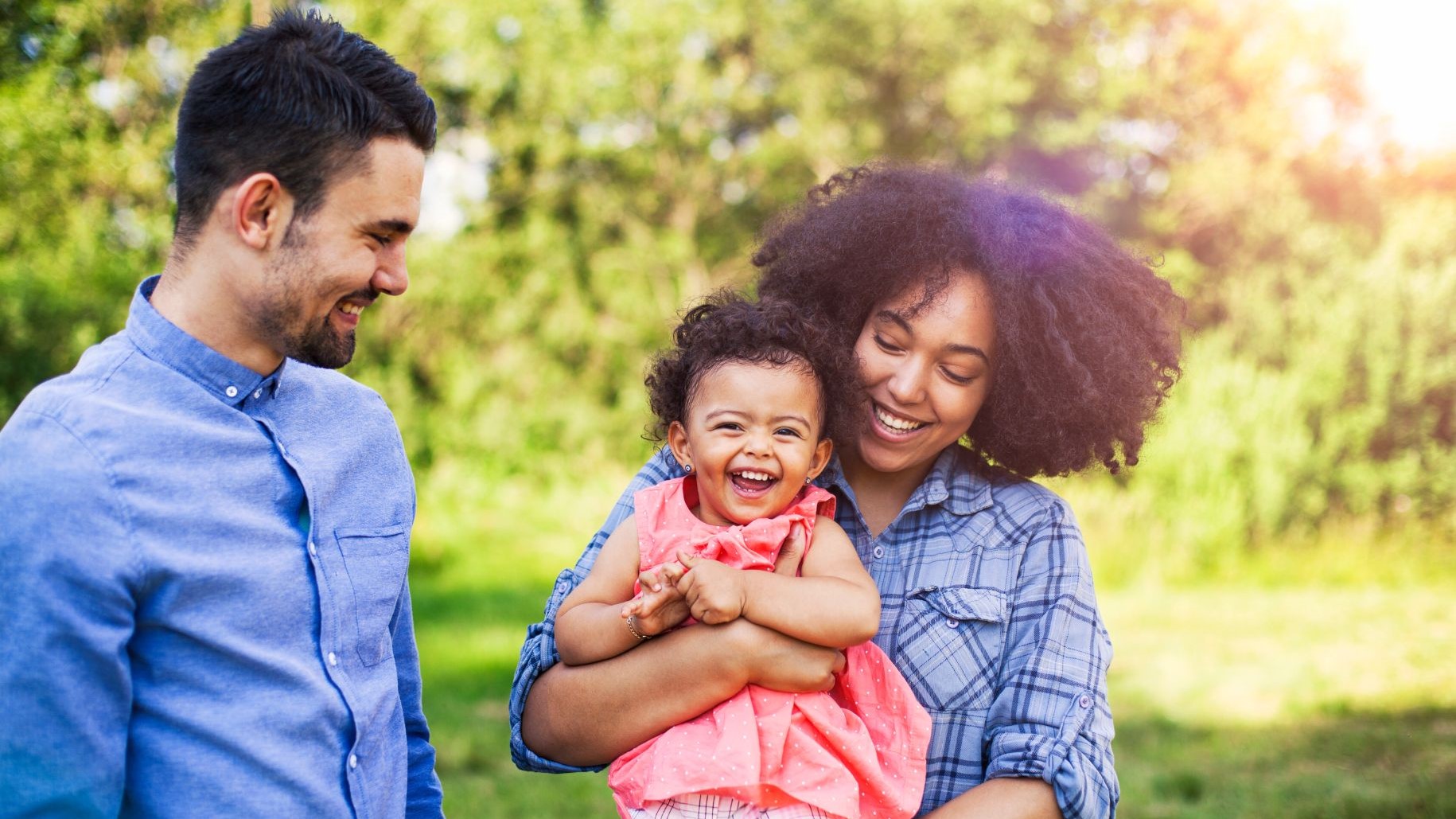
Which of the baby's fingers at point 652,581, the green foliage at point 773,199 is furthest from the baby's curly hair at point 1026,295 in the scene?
the green foliage at point 773,199

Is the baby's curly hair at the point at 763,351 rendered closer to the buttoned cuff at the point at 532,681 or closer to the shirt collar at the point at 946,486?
the shirt collar at the point at 946,486

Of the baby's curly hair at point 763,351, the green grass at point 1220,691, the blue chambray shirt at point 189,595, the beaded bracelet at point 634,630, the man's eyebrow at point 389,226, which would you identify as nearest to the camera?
the blue chambray shirt at point 189,595

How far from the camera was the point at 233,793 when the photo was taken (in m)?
1.80

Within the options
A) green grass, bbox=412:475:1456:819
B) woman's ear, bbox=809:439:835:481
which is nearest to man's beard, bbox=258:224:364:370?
woman's ear, bbox=809:439:835:481

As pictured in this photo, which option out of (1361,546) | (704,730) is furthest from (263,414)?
(1361,546)

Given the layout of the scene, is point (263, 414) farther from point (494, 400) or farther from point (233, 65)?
point (494, 400)

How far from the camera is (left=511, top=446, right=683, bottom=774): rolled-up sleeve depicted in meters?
2.29

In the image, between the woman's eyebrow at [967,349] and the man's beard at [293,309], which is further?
the woman's eyebrow at [967,349]

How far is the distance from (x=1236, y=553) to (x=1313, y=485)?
1.46 metres

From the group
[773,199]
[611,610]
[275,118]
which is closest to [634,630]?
[611,610]

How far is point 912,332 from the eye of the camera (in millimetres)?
2477

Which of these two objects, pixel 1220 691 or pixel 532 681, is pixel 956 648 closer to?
pixel 532 681

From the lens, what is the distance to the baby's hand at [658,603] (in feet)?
6.75

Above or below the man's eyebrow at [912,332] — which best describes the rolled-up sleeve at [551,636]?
below
